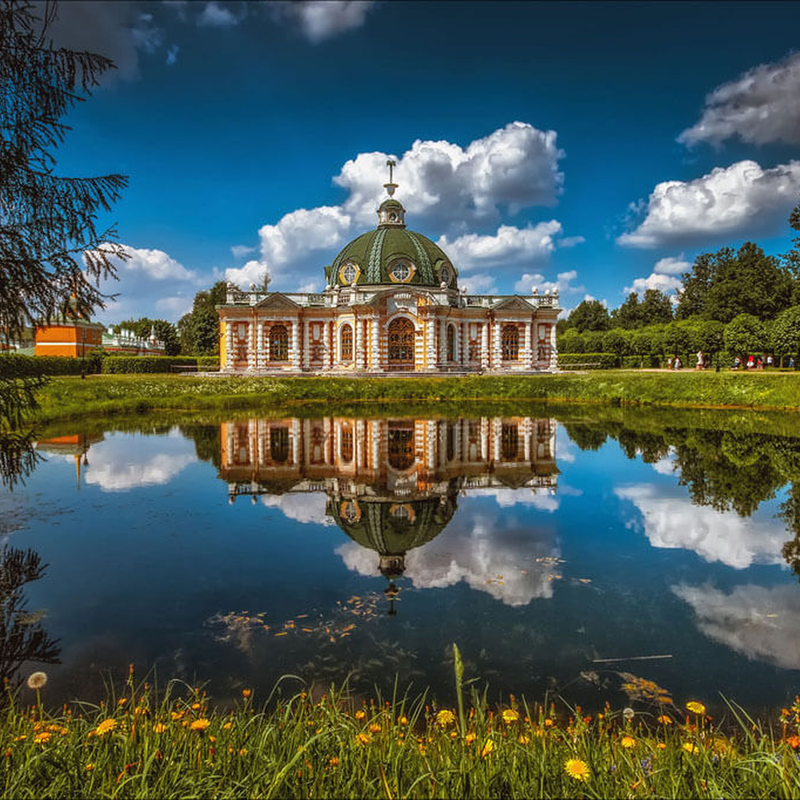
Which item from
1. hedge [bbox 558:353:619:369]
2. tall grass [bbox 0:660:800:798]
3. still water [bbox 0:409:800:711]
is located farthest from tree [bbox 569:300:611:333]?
tall grass [bbox 0:660:800:798]

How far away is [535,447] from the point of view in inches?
731

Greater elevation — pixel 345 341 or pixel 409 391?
pixel 345 341

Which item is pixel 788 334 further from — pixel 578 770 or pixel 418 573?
pixel 578 770

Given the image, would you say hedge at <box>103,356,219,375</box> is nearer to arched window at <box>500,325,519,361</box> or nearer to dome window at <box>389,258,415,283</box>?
dome window at <box>389,258,415,283</box>

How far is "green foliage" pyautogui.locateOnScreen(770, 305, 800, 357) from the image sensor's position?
142 ft

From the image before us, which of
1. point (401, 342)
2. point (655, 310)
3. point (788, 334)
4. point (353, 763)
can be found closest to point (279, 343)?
point (401, 342)

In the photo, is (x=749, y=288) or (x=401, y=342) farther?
(x=749, y=288)

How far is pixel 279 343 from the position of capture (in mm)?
49125

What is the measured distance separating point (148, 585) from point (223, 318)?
143 feet

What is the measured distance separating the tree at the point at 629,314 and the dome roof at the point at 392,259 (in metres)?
51.6

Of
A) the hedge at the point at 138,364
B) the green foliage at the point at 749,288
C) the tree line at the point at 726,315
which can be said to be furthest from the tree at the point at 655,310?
the hedge at the point at 138,364

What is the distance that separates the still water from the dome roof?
3546 centimetres

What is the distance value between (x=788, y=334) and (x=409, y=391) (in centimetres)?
3066

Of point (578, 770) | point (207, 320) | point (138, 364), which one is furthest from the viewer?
point (207, 320)
